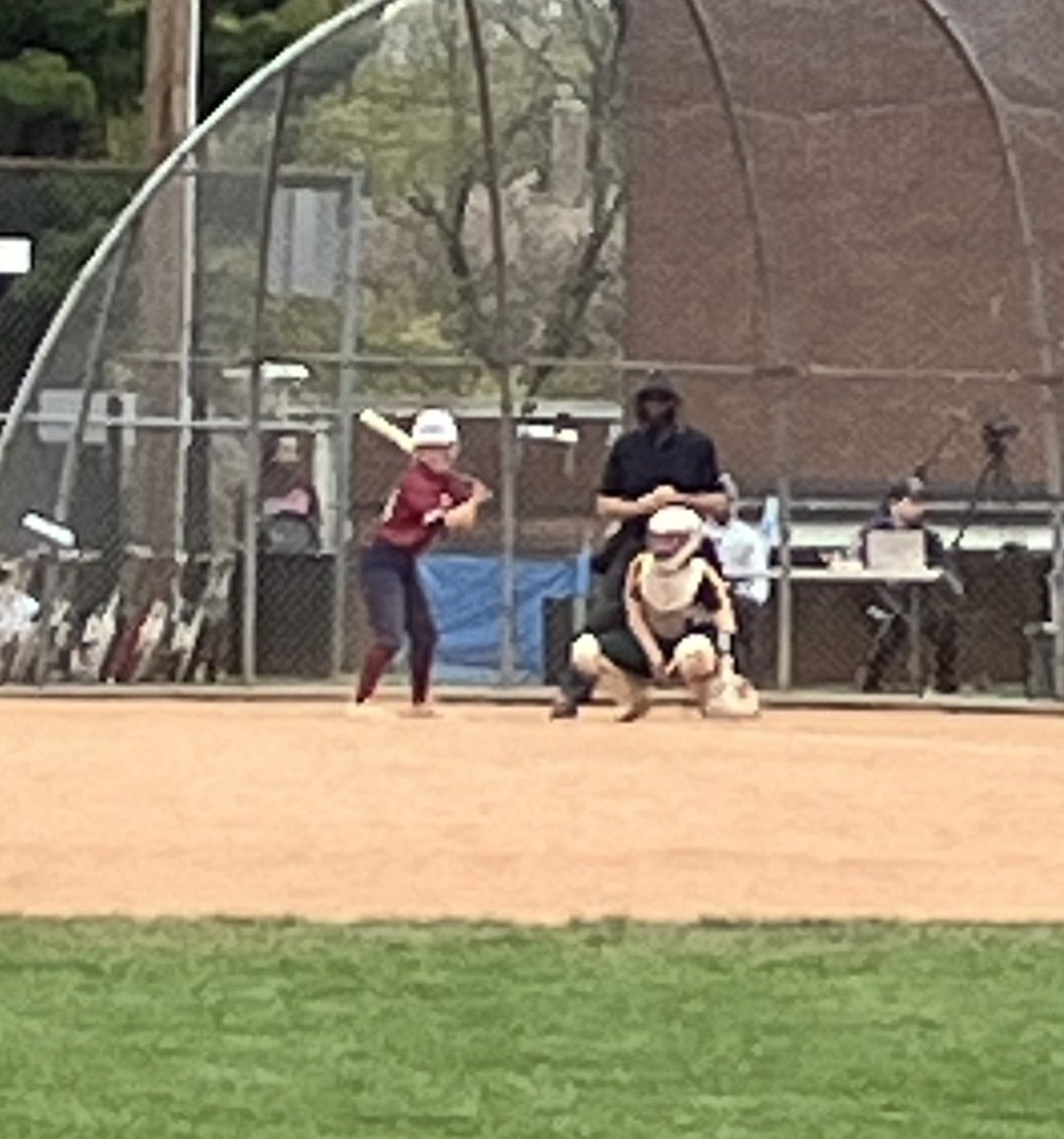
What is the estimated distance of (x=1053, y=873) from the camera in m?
11.8

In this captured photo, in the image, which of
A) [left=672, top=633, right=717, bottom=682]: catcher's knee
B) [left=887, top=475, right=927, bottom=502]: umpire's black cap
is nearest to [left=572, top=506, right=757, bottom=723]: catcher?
[left=672, top=633, right=717, bottom=682]: catcher's knee

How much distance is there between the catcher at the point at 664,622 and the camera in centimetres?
1752

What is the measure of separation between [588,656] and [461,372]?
4.97m

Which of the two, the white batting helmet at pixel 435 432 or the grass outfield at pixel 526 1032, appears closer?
the grass outfield at pixel 526 1032

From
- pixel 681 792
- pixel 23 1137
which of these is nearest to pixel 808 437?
pixel 681 792

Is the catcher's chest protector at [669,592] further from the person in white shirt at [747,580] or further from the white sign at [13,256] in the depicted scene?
the white sign at [13,256]

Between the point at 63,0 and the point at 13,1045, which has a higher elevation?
the point at 63,0

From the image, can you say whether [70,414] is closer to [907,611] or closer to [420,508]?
[420,508]

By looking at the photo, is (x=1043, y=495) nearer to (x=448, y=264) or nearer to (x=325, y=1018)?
(x=448, y=264)

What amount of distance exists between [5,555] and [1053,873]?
35.3 feet

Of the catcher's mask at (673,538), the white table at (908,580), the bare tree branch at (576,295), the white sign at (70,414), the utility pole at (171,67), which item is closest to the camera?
the catcher's mask at (673,538)

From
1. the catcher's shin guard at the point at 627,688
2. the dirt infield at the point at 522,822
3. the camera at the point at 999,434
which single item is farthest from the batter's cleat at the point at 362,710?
the camera at the point at 999,434

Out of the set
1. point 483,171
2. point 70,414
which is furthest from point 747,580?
point 70,414

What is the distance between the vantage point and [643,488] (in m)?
18.0
